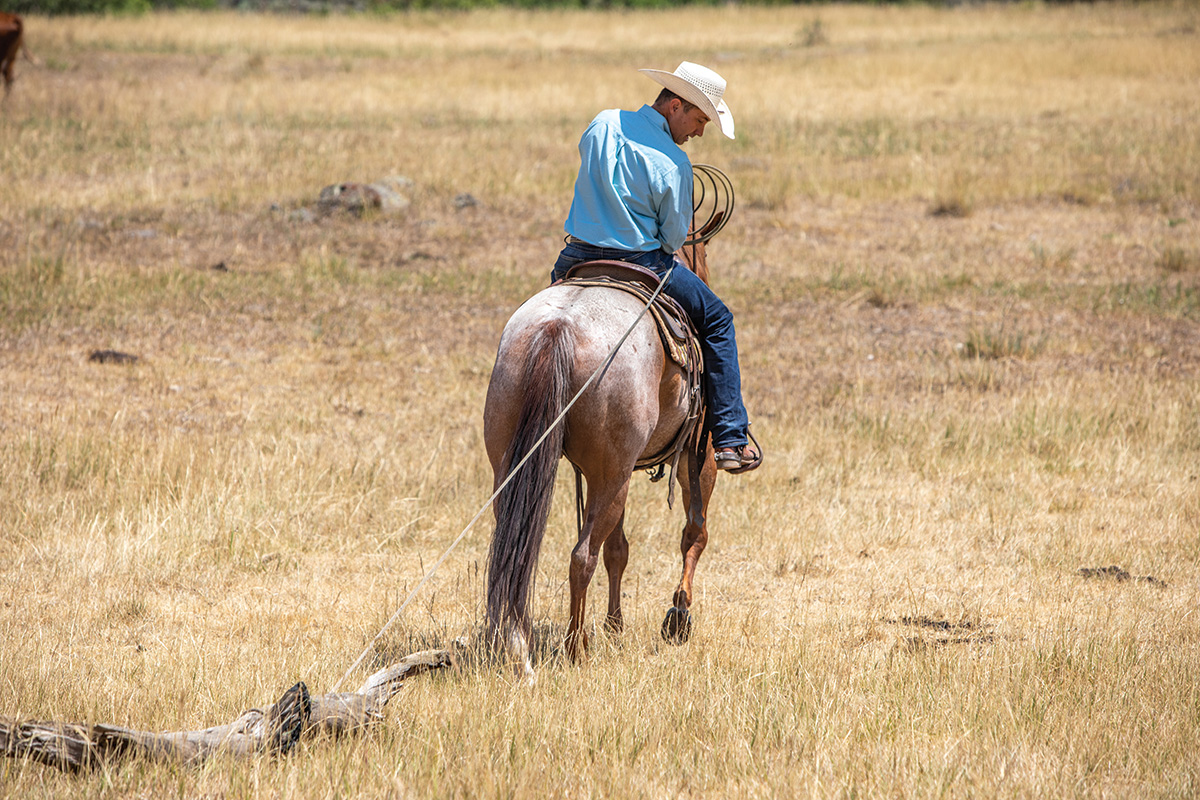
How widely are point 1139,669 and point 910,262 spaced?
9716mm

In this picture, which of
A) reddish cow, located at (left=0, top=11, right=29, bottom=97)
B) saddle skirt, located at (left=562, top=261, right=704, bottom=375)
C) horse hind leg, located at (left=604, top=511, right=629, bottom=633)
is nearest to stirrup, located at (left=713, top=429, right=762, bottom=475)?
saddle skirt, located at (left=562, top=261, right=704, bottom=375)

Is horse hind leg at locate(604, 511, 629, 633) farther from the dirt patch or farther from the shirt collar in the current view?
the dirt patch

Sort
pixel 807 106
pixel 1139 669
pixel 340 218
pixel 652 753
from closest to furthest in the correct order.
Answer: pixel 652 753 < pixel 1139 669 < pixel 340 218 < pixel 807 106

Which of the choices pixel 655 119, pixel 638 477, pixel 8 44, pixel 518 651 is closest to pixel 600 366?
pixel 518 651

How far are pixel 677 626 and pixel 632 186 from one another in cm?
208

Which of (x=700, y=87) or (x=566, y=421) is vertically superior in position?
(x=700, y=87)

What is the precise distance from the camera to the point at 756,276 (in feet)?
43.0

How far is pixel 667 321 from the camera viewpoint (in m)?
4.81

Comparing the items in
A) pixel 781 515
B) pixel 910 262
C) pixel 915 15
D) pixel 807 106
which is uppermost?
pixel 915 15

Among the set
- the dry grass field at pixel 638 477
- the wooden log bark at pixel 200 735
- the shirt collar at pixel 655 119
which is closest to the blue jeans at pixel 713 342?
the shirt collar at pixel 655 119

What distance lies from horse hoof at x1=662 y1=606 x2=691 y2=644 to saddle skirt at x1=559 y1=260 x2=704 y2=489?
726 mm

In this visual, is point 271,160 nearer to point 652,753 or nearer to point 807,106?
point 807,106

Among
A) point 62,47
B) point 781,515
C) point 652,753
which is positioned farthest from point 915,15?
point 652,753

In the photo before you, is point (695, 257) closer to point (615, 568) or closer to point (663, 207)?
point (663, 207)
